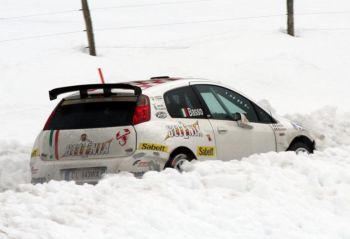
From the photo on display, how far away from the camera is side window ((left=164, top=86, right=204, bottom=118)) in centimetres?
851

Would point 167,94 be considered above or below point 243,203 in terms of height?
above

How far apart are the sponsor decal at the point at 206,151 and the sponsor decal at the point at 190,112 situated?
16.3 inches

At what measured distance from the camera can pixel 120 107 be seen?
8.11 metres

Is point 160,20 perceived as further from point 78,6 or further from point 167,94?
point 167,94

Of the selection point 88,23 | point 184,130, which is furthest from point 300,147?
point 88,23

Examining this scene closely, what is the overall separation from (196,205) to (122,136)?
186 cm

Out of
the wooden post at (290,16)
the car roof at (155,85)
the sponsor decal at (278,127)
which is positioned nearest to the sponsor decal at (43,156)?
the car roof at (155,85)

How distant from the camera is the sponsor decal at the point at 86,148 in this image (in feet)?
26.0

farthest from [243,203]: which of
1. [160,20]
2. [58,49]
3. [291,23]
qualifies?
[160,20]

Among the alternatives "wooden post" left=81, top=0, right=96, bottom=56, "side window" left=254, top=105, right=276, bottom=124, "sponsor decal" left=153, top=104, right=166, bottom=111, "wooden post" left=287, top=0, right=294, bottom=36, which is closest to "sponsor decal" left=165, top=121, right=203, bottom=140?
"sponsor decal" left=153, top=104, right=166, bottom=111

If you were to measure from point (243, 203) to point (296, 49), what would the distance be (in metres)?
18.7

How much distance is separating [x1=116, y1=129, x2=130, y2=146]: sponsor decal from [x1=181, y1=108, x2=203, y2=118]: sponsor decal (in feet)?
3.06

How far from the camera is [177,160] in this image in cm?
815

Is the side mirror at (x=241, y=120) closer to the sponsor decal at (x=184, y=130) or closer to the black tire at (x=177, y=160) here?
the sponsor decal at (x=184, y=130)
